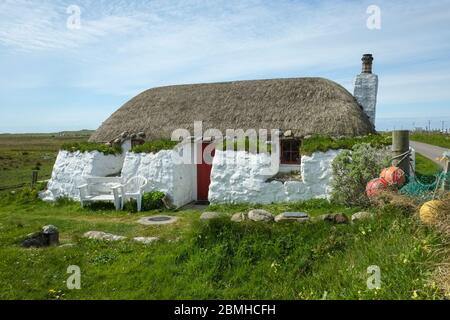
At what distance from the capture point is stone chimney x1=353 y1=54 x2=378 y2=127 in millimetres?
13992

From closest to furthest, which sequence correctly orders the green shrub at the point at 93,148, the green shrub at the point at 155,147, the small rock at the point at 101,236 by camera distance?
the small rock at the point at 101,236 < the green shrub at the point at 155,147 < the green shrub at the point at 93,148

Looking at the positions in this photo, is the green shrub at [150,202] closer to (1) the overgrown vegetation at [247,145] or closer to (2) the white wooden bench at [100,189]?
(2) the white wooden bench at [100,189]

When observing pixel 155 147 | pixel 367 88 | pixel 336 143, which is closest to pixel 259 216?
pixel 336 143

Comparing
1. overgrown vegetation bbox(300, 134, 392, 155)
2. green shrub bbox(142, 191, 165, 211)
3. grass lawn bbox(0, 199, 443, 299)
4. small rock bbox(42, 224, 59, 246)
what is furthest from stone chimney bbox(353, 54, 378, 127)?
small rock bbox(42, 224, 59, 246)

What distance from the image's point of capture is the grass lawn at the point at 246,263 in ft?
14.6

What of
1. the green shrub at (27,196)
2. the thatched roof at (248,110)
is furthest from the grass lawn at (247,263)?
the thatched roof at (248,110)

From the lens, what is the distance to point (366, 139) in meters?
10.3

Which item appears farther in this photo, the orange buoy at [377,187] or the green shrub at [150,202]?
the green shrub at [150,202]

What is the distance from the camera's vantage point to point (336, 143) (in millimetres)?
10312

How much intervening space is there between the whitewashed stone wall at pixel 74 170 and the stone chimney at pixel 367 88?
1002 cm

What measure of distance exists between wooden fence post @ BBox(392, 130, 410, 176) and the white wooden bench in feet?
26.6

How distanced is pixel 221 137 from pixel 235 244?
22.6 feet
